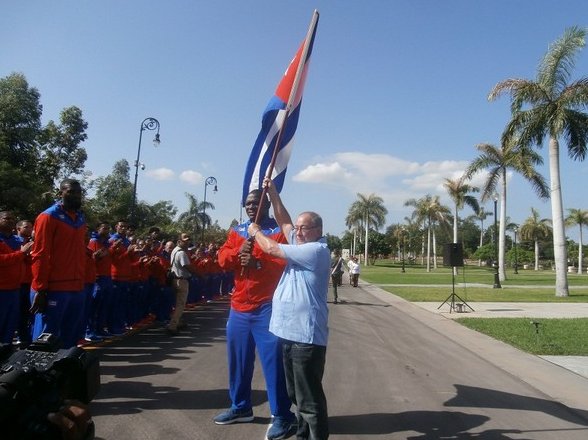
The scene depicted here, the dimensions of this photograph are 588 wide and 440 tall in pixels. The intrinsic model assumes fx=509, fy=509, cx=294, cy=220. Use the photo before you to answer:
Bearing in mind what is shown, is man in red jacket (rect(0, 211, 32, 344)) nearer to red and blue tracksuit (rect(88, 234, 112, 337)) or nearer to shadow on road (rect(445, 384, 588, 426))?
red and blue tracksuit (rect(88, 234, 112, 337))

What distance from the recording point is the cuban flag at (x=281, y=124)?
490 cm

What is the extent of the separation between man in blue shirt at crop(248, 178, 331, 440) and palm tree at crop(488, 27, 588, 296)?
21966 mm

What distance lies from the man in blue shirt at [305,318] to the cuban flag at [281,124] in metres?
1.31

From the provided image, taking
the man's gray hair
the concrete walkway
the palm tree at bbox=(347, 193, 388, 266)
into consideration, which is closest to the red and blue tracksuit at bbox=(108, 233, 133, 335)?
the man's gray hair

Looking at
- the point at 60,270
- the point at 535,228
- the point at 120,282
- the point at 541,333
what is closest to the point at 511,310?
the point at 541,333

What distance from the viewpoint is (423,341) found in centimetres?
999

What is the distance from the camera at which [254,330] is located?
446 centimetres

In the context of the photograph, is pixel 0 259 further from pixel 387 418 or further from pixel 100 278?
pixel 387 418

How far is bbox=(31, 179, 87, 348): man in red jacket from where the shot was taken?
15.5 ft

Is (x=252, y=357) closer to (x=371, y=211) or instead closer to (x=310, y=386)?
(x=310, y=386)

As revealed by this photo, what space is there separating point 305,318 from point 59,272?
2618 millimetres

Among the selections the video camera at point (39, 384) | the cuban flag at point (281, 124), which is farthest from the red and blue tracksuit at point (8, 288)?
the video camera at point (39, 384)

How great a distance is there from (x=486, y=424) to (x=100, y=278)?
6.67m

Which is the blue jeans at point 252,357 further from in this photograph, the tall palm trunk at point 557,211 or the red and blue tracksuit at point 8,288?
the tall palm trunk at point 557,211
